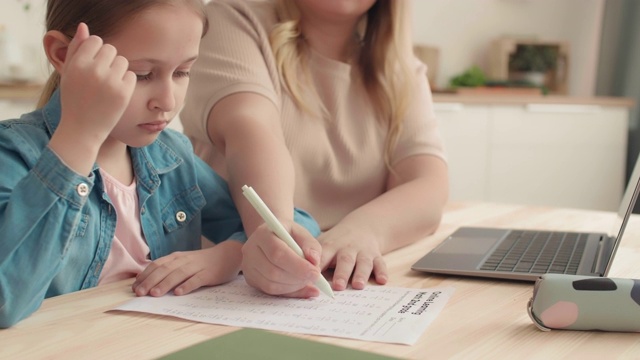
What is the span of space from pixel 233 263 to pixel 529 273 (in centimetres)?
37

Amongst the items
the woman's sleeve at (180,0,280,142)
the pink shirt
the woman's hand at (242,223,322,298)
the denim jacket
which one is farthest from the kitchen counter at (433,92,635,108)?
the woman's hand at (242,223,322,298)

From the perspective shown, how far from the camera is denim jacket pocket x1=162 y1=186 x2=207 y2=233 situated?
43.4 inches

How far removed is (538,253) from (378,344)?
0.49 m

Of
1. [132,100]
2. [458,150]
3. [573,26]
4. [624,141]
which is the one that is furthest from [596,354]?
[573,26]

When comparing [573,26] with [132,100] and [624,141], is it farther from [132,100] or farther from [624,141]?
[132,100]

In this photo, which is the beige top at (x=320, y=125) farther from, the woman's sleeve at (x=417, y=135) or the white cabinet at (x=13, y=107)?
the white cabinet at (x=13, y=107)

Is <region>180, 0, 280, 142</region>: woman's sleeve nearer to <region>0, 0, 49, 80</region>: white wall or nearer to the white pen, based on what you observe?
the white pen

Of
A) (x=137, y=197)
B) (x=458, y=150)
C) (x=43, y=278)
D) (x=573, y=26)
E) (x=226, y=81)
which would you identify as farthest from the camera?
(x=573, y=26)

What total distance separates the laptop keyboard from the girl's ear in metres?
0.60

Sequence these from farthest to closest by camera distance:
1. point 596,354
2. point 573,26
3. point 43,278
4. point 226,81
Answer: point 573,26, point 226,81, point 43,278, point 596,354

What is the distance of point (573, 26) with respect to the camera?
415 cm

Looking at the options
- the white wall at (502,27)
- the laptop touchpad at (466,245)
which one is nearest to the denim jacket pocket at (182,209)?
the laptop touchpad at (466,245)

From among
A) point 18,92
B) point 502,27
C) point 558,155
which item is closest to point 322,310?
point 18,92

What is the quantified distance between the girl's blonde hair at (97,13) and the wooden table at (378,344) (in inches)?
12.4
